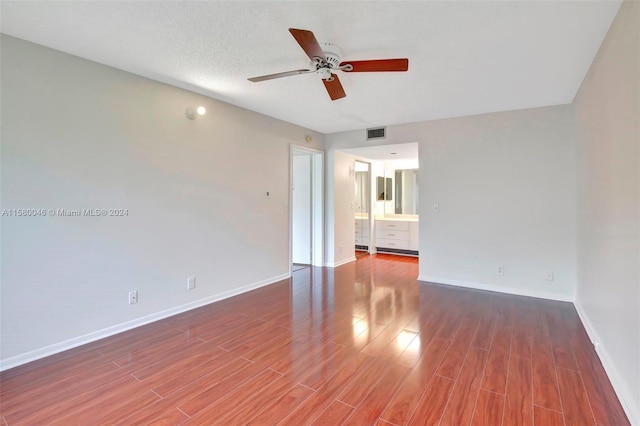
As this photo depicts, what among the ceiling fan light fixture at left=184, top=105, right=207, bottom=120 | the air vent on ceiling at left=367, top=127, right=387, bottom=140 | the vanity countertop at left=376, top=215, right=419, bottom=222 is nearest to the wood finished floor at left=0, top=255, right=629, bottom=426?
the ceiling fan light fixture at left=184, top=105, right=207, bottom=120

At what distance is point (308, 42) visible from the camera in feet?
6.33

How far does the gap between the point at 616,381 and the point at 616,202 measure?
1155 millimetres

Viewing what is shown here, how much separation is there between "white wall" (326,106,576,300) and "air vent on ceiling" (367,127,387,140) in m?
0.22

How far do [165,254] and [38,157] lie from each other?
1337mm

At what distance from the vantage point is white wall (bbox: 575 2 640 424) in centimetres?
171

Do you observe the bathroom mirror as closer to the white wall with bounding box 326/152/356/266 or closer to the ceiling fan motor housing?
the white wall with bounding box 326/152/356/266

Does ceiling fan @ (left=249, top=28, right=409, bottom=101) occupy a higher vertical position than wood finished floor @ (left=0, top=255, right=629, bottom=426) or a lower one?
higher

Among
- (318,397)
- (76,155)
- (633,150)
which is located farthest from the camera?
(76,155)

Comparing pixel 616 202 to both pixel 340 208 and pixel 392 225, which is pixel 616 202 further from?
pixel 392 225

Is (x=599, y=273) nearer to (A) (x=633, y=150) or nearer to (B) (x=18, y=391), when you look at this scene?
(A) (x=633, y=150)

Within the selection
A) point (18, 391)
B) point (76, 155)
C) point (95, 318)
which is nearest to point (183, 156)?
point (76, 155)

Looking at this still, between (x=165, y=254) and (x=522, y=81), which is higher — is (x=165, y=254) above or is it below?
below

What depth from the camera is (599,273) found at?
2.52 metres

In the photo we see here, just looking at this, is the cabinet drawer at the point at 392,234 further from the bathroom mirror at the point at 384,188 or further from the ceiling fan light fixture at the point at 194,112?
the ceiling fan light fixture at the point at 194,112
